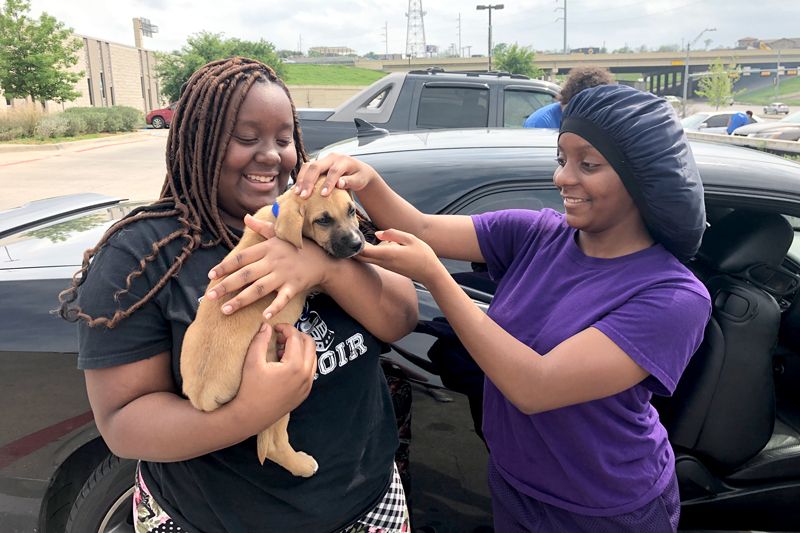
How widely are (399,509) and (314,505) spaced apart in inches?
11.0

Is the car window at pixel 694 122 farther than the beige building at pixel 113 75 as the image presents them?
No

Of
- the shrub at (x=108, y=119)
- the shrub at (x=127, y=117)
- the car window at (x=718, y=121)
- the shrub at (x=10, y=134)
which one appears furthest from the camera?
the shrub at (x=127, y=117)

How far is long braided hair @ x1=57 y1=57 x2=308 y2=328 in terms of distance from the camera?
4.49 feet

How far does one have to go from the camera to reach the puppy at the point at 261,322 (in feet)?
4.14

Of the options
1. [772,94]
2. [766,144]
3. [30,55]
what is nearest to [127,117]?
[30,55]

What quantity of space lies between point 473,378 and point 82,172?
1668 centimetres

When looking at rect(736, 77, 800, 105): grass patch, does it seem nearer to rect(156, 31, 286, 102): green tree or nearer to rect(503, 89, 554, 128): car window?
rect(156, 31, 286, 102): green tree

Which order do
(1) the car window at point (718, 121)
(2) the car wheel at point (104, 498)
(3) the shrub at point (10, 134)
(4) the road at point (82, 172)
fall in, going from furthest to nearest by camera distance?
1. (1) the car window at point (718, 121)
2. (3) the shrub at point (10, 134)
3. (4) the road at point (82, 172)
4. (2) the car wheel at point (104, 498)

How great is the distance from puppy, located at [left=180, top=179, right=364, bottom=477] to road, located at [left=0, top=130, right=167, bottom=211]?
34.8 feet

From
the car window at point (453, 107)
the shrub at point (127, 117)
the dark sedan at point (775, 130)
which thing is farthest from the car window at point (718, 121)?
the shrub at point (127, 117)

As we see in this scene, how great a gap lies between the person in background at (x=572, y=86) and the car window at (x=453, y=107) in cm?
287

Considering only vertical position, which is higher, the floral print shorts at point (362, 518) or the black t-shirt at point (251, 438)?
the black t-shirt at point (251, 438)

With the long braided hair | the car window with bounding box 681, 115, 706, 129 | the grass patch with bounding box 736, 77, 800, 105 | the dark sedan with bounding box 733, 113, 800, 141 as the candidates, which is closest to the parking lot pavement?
the long braided hair

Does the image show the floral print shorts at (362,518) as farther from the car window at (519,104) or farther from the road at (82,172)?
the road at (82,172)
